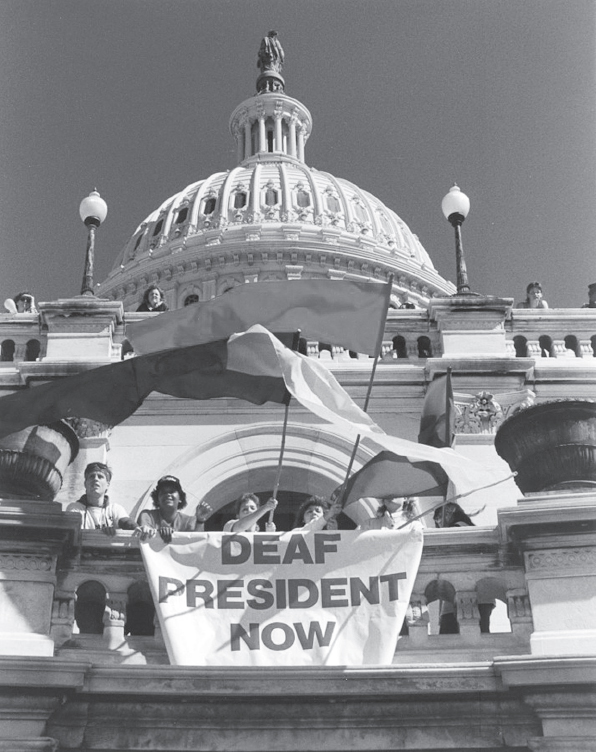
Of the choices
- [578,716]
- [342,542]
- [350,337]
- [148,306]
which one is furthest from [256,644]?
[148,306]

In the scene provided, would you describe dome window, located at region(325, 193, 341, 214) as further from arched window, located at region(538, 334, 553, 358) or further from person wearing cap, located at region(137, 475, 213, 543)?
person wearing cap, located at region(137, 475, 213, 543)

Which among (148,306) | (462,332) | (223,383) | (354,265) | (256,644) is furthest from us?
(354,265)

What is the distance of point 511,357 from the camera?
1806 cm

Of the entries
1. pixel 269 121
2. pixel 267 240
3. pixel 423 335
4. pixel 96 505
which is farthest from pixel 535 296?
pixel 269 121

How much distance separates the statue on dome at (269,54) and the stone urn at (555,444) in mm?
88397

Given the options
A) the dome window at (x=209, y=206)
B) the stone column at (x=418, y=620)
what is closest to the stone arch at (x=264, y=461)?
the stone column at (x=418, y=620)

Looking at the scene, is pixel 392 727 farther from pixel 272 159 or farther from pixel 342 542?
pixel 272 159

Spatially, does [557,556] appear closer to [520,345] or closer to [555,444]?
[555,444]

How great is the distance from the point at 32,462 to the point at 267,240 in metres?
57.1

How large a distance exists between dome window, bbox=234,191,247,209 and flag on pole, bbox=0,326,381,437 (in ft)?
208

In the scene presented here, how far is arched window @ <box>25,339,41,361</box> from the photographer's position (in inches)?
752

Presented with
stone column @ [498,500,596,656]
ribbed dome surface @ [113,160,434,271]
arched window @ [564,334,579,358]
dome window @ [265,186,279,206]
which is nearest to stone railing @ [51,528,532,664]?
stone column @ [498,500,596,656]

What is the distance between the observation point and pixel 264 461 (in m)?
17.2

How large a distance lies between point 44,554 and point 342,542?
2.64 metres
